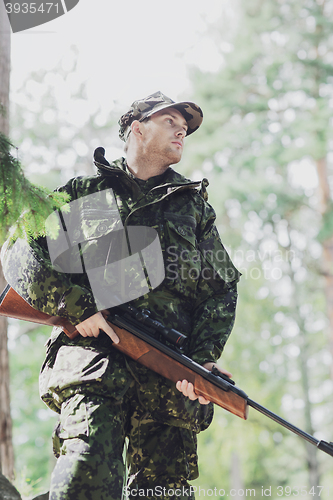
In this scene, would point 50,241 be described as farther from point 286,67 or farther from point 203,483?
point 203,483

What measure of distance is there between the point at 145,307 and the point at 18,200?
43.8 inches

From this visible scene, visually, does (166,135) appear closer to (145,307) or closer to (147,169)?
(147,169)

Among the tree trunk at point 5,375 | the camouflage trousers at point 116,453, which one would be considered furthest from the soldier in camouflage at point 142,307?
the tree trunk at point 5,375

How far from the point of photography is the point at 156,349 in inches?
115

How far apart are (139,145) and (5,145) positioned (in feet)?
4.37

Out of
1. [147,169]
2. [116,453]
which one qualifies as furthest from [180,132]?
[116,453]

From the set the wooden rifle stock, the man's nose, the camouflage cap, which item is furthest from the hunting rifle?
the camouflage cap

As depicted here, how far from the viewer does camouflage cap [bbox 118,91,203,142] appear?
355 cm

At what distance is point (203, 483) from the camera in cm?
1638

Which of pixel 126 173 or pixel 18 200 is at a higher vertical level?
pixel 126 173

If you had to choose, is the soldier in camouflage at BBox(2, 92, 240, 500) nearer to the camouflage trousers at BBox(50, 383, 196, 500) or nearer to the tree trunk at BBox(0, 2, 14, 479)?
the camouflage trousers at BBox(50, 383, 196, 500)

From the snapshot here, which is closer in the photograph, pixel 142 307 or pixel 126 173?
pixel 142 307

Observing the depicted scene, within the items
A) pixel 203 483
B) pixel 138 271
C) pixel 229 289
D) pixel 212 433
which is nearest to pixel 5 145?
pixel 138 271

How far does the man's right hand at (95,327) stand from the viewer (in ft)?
9.25
